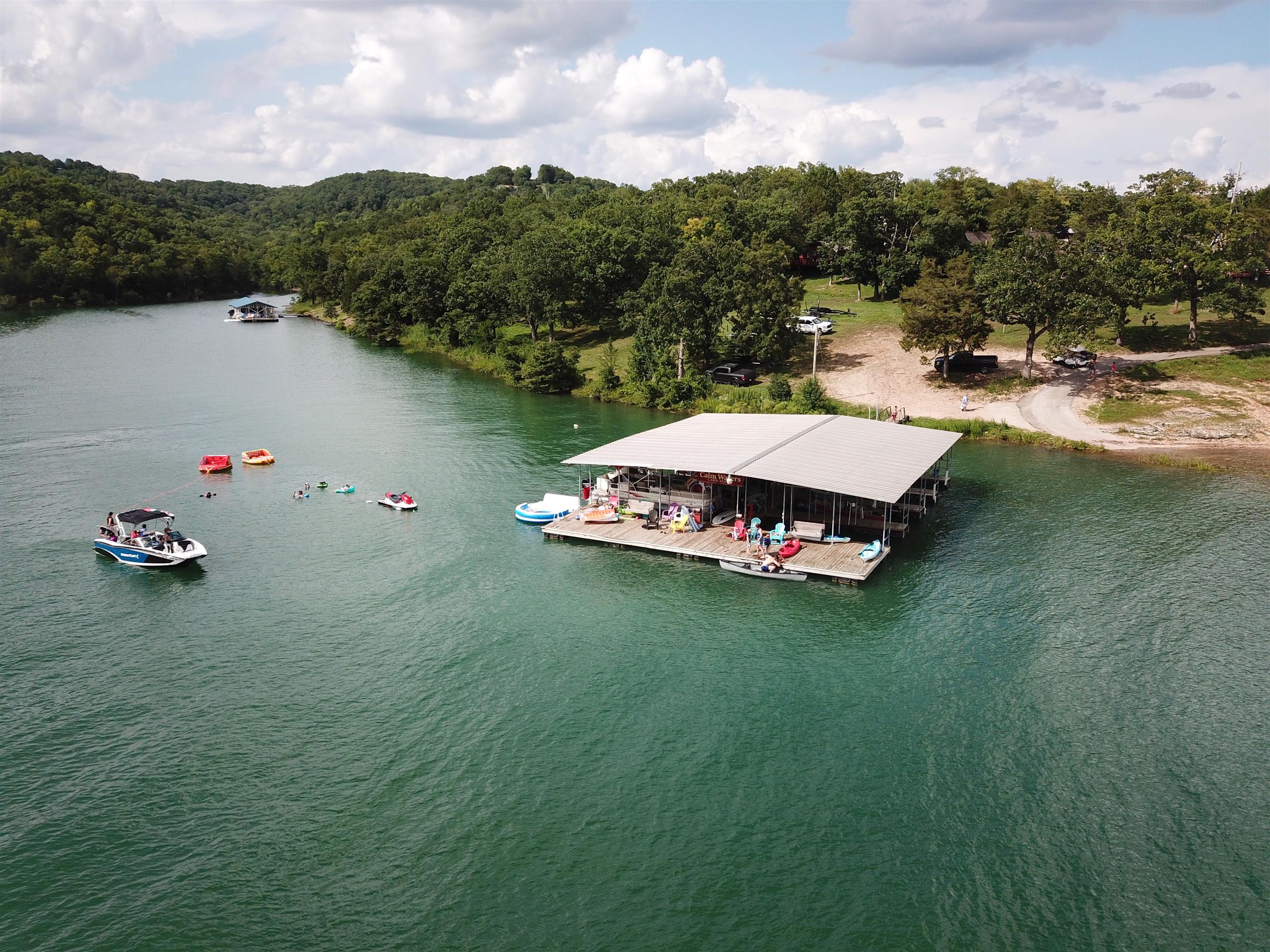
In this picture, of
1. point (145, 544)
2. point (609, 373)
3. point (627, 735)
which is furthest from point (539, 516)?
point (609, 373)

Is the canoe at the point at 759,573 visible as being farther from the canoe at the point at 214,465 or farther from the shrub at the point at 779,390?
the canoe at the point at 214,465

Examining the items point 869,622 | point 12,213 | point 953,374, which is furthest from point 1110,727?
point 12,213

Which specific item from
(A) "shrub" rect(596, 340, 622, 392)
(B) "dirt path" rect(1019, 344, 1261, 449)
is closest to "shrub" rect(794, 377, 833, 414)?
(B) "dirt path" rect(1019, 344, 1261, 449)

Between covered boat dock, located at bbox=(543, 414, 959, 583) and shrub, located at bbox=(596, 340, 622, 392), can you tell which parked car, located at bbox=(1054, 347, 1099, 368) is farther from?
shrub, located at bbox=(596, 340, 622, 392)

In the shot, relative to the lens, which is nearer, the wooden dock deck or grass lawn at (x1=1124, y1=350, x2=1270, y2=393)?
the wooden dock deck

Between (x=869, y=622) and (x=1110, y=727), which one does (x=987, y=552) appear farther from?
(x=1110, y=727)

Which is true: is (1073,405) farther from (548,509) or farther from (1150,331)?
(548,509)

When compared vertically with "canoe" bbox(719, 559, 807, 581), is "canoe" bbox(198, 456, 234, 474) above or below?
above

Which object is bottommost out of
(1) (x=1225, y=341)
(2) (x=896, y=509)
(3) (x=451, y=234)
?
(2) (x=896, y=509)
